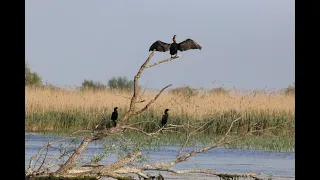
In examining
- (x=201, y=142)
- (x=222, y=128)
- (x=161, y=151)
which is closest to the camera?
(x=161, y=151)

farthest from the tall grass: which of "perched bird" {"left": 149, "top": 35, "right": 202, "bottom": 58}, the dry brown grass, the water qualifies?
"perched bird" {"left": 149, "top": 35, "right": 202, "bottom": 58}

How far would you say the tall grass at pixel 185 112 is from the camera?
1394 centimetres

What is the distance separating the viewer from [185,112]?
14766mm

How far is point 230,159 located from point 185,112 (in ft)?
12.4

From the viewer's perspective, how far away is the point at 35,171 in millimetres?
6180

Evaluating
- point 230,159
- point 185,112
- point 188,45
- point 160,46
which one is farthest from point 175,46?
point 185,112

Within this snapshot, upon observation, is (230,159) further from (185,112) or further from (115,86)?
(115,86)

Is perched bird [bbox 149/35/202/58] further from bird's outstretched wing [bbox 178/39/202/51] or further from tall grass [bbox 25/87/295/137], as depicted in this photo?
tall grass [bbox 25/87/295/137]

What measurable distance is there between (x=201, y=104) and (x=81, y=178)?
914cm

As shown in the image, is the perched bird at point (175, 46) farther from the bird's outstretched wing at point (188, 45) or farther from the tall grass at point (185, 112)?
the tall grass at point (185, 112)

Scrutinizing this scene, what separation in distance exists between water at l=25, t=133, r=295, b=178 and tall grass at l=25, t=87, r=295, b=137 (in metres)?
1.53
